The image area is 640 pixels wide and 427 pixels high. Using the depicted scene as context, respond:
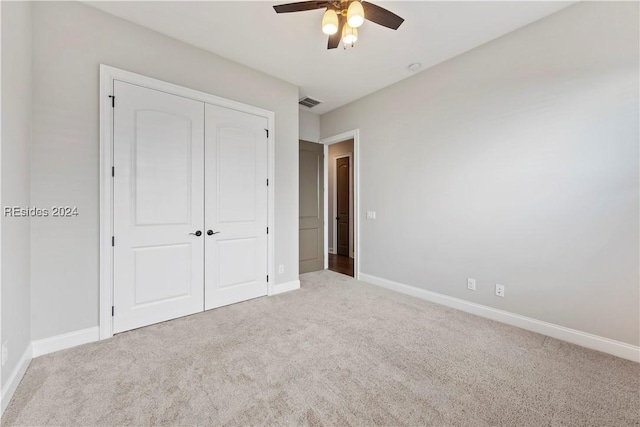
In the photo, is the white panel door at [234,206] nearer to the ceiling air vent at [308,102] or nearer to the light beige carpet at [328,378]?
the light beige carpet at [328,378]

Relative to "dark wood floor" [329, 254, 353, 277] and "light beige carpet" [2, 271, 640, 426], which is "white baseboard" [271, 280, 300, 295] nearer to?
"light beige carpet" [2, 271, 640, 426]

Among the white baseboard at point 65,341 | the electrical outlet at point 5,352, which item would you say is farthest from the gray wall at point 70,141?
the electrical outlet at point 5,352

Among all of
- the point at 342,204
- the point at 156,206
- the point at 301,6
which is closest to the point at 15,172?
the point at 156,206

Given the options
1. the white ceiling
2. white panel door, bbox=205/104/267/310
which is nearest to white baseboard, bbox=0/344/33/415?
white panel door, bbox=205/104/267/310

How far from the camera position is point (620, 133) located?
2.02 m

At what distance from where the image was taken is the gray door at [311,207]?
455cm

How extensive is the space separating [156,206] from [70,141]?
0.81 metres

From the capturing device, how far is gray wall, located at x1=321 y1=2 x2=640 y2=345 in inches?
80.4

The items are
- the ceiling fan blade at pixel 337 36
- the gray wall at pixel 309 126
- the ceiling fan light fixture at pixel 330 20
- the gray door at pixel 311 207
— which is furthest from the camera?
the gray wall at pixel 309 126

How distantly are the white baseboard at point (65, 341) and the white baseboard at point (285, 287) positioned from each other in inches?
71.2

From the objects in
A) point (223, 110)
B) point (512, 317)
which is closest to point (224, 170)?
point (223, 110)

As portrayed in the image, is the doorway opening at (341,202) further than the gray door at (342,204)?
No

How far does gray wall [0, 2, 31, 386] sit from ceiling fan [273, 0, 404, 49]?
5.73ft

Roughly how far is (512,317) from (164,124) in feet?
13.2
